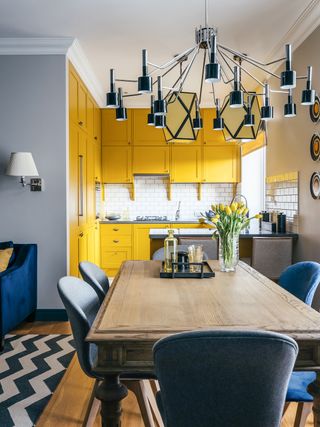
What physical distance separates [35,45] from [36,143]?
954 mm

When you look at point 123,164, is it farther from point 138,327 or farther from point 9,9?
point 138,327

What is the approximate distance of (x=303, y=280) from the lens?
2510mm

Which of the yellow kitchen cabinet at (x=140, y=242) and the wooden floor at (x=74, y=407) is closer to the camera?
the wooden floor at (x=74, y=407)

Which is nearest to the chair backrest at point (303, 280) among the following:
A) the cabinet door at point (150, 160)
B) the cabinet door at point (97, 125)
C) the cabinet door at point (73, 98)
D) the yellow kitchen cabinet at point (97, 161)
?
the cabinet door at point (73, 98)

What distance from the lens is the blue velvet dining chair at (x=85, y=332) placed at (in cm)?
188

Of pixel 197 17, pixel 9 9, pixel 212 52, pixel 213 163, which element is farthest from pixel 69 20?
pixel 213 163

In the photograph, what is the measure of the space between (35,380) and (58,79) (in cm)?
284

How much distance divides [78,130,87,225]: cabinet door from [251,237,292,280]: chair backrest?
2.04m

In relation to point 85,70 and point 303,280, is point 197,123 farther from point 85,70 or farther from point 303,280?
point 85,70

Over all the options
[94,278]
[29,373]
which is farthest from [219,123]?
[29,373]

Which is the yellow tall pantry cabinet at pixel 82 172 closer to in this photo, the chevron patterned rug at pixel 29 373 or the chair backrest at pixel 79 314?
the chevron patterned rug at pixel 29 373

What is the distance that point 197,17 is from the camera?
3715 millimetres

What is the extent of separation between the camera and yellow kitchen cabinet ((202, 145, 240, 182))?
6.93 m

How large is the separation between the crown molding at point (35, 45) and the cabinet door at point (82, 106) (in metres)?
0.73
